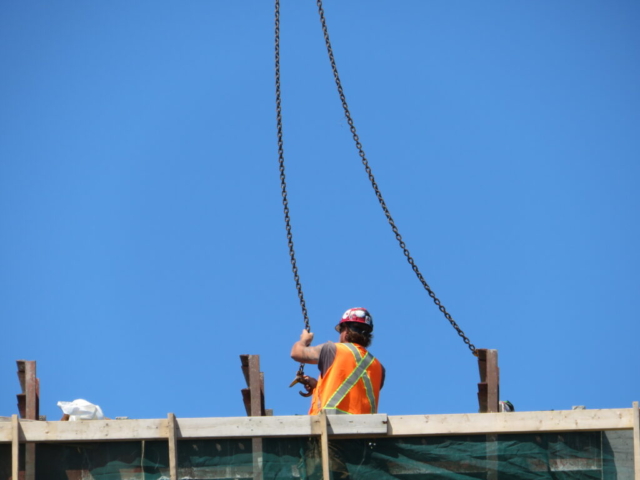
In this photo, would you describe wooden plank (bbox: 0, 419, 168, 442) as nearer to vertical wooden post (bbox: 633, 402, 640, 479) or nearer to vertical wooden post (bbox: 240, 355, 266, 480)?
vertical wooden post (bbox: 240, 355, 266, 480)

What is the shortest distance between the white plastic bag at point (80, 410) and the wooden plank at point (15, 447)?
927 mm

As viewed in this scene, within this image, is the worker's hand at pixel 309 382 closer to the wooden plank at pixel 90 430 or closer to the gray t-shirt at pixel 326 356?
the gray t-shirt at pixel 326 356

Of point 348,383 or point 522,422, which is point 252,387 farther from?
point 522,422

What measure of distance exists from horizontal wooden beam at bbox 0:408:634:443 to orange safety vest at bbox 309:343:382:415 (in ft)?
0.92

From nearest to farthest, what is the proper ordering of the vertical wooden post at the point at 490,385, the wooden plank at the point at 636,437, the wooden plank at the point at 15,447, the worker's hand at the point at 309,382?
the wooden plank at the point at 636,437, the wooden plank at the point at 15,447, the vertical wooden post at the point at 490,385, the worker's hand at the point at 309,382

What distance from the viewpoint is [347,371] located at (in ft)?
55.0

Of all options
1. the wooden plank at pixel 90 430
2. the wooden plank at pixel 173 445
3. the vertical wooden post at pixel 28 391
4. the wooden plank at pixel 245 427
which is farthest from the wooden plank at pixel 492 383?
the vertical wooden post at pixel 28 391

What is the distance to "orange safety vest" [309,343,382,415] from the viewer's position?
1677 centimetres

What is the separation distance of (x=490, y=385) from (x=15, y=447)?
628 cm

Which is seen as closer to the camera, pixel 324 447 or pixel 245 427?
pixel 324 447

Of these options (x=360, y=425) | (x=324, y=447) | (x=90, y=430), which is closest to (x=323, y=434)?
(x=324, y=447)

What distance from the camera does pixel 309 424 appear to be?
16578 mm

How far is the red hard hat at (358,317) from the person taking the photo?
17250 mm

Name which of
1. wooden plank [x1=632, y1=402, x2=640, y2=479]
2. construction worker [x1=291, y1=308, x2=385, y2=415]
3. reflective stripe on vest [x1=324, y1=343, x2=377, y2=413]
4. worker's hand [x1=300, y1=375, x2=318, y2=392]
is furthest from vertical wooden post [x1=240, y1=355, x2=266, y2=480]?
wooden plank [x1=632, y1=402, x2=640, y2=479]
